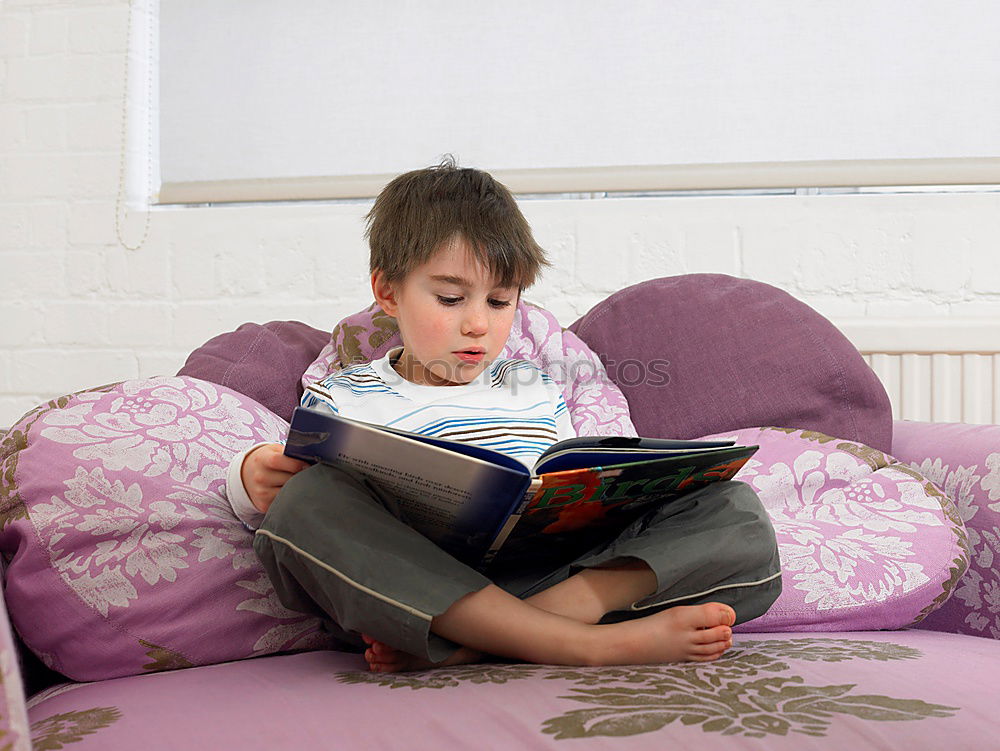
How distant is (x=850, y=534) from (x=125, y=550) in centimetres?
78

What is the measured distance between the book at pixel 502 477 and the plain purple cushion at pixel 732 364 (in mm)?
413

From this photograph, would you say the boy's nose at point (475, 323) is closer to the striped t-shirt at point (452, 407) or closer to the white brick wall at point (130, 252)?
the striped t-shirt at point (452, 407)

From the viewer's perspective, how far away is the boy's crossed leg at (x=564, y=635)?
79 cm

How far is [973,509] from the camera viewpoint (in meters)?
1.11

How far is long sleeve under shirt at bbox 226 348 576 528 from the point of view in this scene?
1.07 metres

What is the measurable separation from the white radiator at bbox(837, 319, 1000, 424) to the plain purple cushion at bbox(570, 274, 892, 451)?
37 cm

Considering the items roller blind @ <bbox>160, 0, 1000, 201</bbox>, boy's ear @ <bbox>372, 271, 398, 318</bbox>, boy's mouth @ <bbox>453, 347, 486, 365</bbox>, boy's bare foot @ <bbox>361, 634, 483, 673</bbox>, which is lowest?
boy's bare foot @ <bbox>361, 634, 483, 673</bbox>

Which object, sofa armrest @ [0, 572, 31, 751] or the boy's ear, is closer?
sofa armrest @ [0, 572, 31, 751]

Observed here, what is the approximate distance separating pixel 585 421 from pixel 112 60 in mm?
1275

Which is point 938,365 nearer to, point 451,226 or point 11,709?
point 451,226

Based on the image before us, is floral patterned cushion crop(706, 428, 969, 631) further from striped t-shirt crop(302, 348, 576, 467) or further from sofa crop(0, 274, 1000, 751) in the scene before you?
striped t-shirt crop(302, 348, 576, 467)

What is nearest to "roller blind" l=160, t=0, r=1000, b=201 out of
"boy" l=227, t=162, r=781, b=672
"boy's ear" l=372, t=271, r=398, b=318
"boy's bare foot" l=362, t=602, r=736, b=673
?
"boy's ear" l=372, t=271, r=398, b=318

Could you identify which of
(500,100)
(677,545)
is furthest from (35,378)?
(677,545)

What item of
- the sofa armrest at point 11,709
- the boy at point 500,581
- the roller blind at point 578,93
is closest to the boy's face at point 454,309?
the boy at point 500,581
